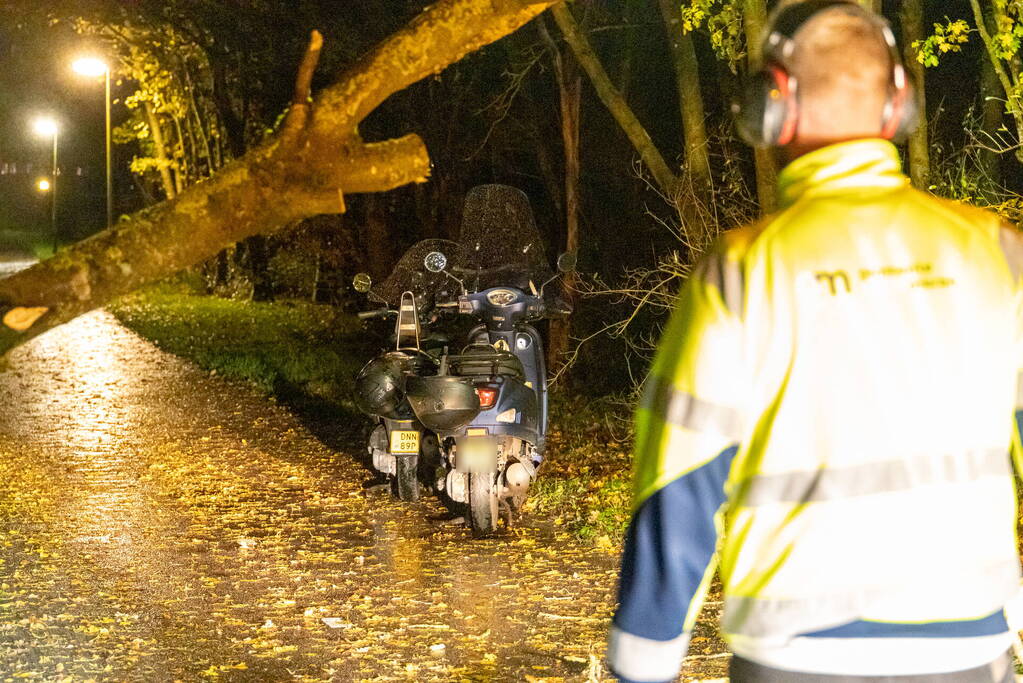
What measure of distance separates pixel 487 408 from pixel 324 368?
11161 mm

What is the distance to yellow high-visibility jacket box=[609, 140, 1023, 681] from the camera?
6.71 feet

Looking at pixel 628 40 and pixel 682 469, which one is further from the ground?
pixel 628 40

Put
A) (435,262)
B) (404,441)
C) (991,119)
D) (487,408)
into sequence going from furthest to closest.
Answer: (991,119), (404,441), (435,262), (487,408)

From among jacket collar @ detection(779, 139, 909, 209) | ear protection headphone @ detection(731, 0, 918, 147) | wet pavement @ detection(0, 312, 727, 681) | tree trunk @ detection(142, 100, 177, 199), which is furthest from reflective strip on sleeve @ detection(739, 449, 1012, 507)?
tree trunk @ detection(142, 100, 177, 199)

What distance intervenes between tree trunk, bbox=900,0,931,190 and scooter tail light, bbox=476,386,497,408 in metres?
3.01

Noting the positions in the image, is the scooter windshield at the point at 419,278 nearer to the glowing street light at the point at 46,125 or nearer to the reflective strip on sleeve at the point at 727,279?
the reflective strip on sleeve at the point at 727,279

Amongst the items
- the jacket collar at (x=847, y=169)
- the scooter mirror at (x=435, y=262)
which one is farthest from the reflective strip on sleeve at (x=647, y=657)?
the scooter mirror at (x=435, y=262)

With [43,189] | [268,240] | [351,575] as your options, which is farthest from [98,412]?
[43,189]

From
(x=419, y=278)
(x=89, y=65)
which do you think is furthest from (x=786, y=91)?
(x=89, y=65)

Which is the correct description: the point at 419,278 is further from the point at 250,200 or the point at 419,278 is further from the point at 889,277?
the point at 889,277

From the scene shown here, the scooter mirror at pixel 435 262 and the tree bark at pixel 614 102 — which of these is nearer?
the scooter mirror at pixel 435 262

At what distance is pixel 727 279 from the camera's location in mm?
2062

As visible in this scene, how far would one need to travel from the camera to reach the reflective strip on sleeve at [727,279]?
205 centimetres

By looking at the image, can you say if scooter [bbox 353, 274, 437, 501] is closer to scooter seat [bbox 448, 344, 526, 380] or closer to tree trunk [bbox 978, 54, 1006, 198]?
scooter seat [bbox 448, 344, 526, 380]
